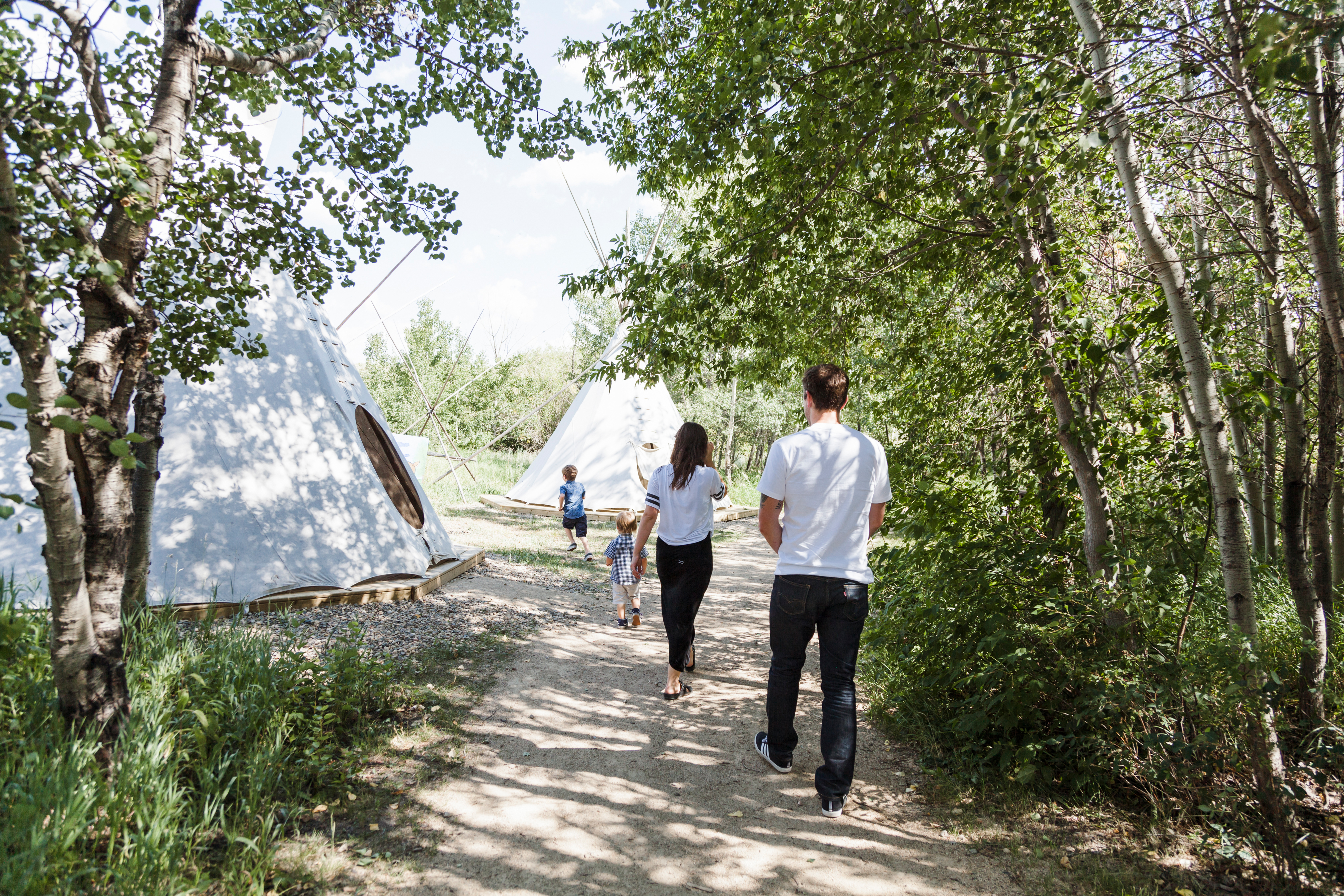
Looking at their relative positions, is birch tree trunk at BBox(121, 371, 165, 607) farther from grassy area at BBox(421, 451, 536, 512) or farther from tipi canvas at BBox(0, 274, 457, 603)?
grassy area at BBox(421, 451, 536, 512)

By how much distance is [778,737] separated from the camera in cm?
332

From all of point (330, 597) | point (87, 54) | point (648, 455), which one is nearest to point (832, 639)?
point (87, 54)

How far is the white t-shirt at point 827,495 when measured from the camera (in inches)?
117

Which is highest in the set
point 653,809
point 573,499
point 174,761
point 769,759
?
point 573,499

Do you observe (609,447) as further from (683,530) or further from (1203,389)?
(1203,389)

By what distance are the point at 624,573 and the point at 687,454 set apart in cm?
237

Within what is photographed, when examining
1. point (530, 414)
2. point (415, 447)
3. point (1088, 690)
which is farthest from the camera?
point (530, 414)

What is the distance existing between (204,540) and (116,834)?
12.5ft

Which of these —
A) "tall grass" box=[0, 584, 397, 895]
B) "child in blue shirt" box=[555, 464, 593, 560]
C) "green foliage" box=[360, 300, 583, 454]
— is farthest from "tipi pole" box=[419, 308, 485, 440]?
"tall grass" box=[0, 584, 397, 895]

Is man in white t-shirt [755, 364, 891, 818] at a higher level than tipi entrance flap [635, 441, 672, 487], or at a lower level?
lower

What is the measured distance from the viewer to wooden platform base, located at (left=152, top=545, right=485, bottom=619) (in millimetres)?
5195

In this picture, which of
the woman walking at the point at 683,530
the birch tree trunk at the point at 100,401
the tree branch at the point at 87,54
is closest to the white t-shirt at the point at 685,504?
the woman walking at the point at 683,530

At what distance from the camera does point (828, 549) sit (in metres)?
2.96

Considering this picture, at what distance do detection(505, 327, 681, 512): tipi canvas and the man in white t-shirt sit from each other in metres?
10.1
